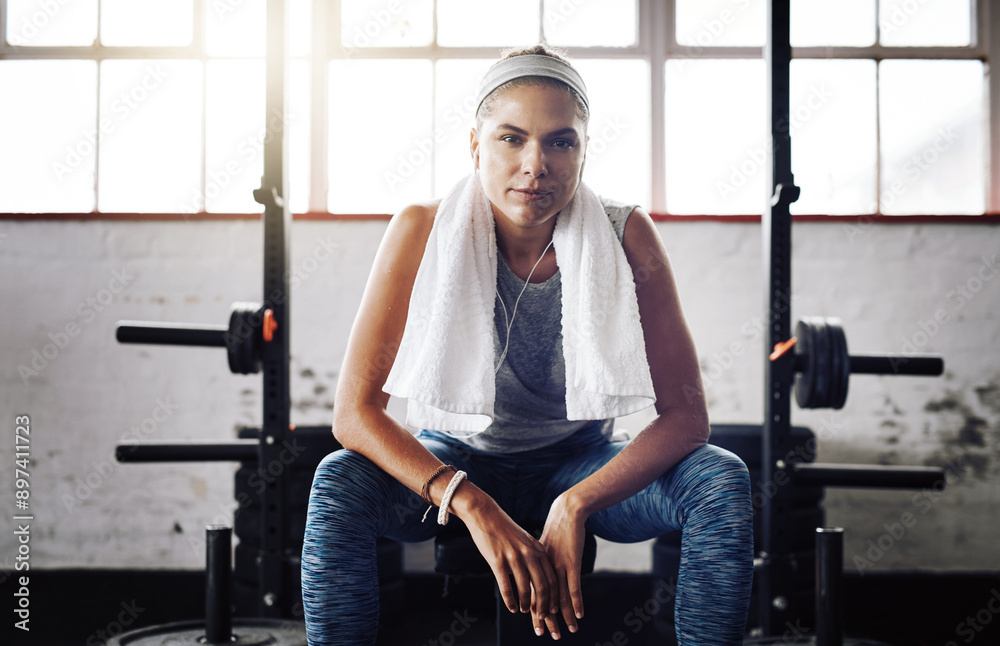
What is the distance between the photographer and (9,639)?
1.83m

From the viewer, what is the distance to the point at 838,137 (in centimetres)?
261

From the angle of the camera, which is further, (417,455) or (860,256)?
(860,256)

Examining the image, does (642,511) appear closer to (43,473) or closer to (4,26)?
(43,473)

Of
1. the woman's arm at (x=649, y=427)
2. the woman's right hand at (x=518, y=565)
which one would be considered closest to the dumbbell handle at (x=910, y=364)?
the woman's arm at (x=649, y=427)

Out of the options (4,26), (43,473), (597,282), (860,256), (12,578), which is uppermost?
(4,26)

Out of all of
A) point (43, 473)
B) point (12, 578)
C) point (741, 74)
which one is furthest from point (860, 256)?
point (12, 578)

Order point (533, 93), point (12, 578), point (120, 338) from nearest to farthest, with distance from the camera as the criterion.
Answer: point (533, 93)
point (120, 338)
point (12, 578)

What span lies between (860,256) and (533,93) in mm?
1860

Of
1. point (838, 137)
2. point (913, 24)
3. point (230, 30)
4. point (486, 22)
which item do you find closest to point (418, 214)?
point (486, 22)

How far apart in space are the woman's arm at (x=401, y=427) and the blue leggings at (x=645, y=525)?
0.16 feet

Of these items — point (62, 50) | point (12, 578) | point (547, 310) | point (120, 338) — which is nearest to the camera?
point (547, 310)

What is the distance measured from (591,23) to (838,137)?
1105 millimetres

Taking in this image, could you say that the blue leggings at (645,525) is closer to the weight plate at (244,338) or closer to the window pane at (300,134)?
the weight plate at (244,338)

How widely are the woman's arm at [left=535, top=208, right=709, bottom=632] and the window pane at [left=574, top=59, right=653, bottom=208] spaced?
1.32m
